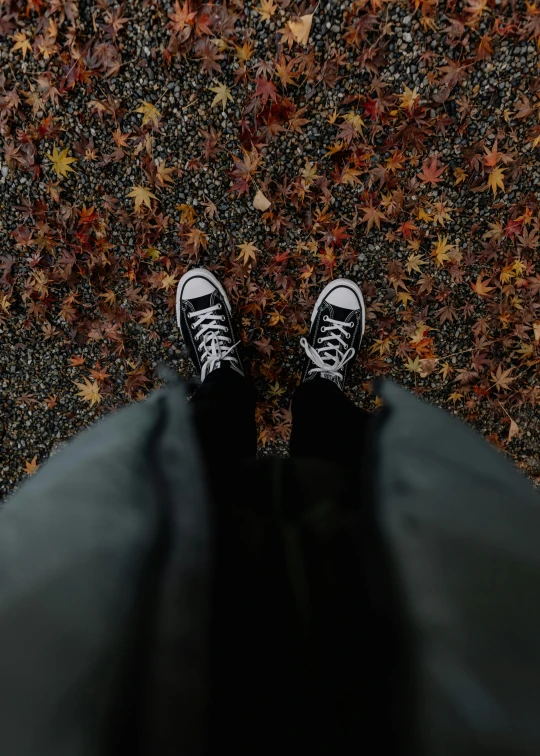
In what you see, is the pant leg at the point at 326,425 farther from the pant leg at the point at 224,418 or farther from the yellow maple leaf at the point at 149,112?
the yellow maple leaf at the point at 149,112

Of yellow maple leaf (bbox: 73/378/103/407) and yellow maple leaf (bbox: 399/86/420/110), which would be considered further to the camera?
yellow maple leaf (bbox: 73/378/103/407)

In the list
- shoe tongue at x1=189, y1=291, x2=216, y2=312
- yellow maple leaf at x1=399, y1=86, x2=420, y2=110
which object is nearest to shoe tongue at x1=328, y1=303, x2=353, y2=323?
shoe tongue at x1=189, y1=291, x2=216, y2=312

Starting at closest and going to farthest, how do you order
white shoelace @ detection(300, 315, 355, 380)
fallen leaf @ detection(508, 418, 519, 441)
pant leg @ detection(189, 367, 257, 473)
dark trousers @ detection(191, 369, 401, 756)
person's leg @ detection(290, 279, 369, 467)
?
dark trousers @ detection(191, 369, 401, 756)
pant leg @ detection(189, 367, 257, 473)
person's leg @ detection(290, 279, 369, 467)
white shoelace @ detection(300, 315, 355, 380)
fallen leaf @ detection(508, 418, 519, 441)

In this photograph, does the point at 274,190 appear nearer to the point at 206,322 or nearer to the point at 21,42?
the point at 206,322

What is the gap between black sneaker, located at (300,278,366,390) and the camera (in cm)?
171

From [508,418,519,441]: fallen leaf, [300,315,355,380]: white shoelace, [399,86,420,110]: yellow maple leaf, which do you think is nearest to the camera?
[399,86,420,110]: yellow maple leaf

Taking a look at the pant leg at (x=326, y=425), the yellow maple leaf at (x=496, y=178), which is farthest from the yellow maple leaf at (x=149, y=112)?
the yellow maple leaf at (x=496, y=178)

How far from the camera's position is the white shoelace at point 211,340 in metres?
1.73

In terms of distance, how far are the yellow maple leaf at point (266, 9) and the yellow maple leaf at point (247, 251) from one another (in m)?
0.70

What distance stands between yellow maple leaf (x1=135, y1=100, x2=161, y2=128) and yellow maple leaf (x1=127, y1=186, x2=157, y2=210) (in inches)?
8.6

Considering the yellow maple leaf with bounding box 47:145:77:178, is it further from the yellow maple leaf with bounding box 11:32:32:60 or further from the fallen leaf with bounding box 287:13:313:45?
the fallen leaf with bounding box 287:13:313:45

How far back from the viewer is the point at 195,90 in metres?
1.53

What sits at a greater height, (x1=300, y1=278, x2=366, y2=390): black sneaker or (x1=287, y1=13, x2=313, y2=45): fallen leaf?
(x1=287, y1=13, x2=313, y2=45): fallen leaf

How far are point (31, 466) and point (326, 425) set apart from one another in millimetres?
1332
